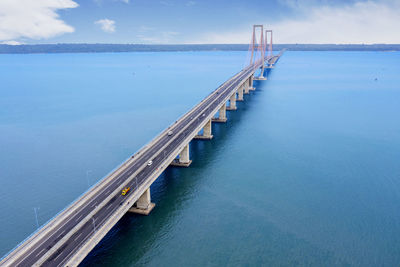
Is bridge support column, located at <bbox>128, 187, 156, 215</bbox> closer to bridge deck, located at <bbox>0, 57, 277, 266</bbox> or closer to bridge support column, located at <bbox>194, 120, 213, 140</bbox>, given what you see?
bridge deck, located at <bbox>0, 57, 277, 266</bbox>

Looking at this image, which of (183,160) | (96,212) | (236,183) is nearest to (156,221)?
(96,212)

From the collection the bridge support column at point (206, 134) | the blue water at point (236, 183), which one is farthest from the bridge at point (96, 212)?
the bridge support column at point (206, 134)

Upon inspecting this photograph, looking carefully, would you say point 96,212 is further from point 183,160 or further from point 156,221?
point 183,160

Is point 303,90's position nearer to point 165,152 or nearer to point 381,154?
point 381,154

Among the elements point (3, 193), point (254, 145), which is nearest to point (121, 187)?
point (3, 193)

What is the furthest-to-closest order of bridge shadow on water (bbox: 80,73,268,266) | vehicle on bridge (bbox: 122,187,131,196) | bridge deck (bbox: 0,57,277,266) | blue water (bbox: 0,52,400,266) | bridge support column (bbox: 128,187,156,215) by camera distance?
bridge support column (bbox: 128,187,156,215) < vehicle on bridge (bbox: 122,187,131,196) < blue water (bbox: 0,52,400,266) < bridge shadow on water (bbox: 80,73,268,266) < bridge deck (bbox: 0,57,277,266)

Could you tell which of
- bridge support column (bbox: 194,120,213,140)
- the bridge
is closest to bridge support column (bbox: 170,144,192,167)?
the bridge
